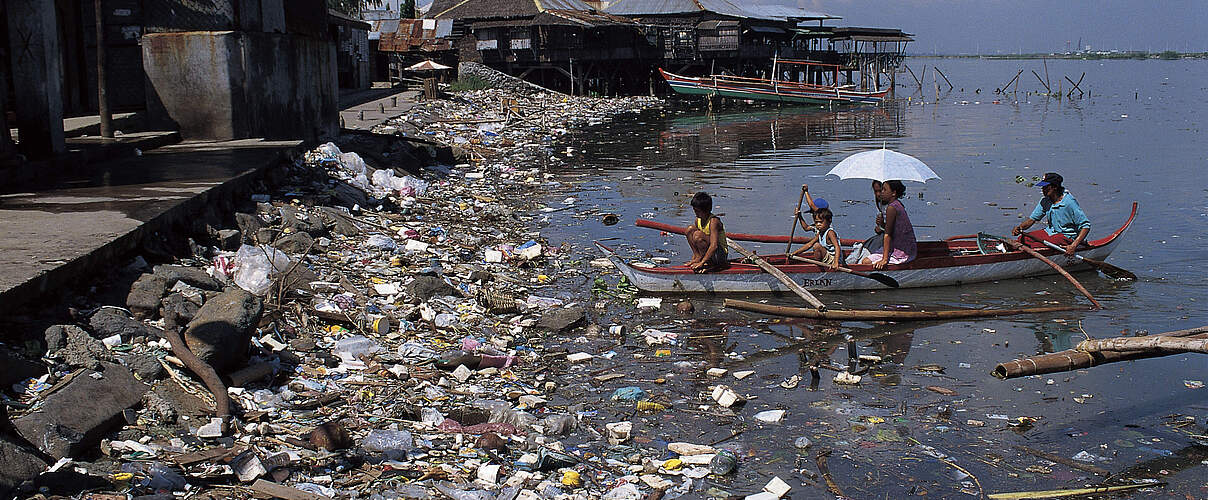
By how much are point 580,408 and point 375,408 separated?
4.06 feet

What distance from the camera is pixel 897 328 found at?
7637 millimetres

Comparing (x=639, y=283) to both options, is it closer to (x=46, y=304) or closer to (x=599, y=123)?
(x=46, y=304)

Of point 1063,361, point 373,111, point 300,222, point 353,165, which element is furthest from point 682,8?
point 1063,361

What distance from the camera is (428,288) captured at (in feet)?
24.1

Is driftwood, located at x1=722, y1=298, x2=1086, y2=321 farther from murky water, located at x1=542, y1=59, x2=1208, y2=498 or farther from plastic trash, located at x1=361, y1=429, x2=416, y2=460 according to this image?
plastic trash, located at x1=361, y1=429, x2=416, y2=460

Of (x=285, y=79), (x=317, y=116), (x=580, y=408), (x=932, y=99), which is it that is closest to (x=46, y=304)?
(x=580, y=408)

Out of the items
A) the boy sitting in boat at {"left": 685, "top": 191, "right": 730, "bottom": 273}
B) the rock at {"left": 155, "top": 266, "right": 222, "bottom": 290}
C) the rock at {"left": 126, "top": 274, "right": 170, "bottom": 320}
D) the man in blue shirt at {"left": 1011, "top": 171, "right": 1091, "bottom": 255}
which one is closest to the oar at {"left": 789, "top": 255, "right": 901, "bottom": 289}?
the boy sitting in boat at {"left": 685, "top": 191, "right": 730, "bottom": 273}

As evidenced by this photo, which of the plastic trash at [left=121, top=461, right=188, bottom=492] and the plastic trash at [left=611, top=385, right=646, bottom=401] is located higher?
the plastic trash at [left=121, top=461, right=188, bottom=492]

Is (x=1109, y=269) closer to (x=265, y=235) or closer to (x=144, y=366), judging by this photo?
(x=265, y=235)

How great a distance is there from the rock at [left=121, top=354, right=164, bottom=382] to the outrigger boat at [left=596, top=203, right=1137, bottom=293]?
14.7 ft

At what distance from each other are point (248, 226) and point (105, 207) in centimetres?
137

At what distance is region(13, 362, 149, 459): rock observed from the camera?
3.80 m

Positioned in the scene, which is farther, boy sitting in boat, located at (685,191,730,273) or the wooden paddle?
boy sitting in boat, located at (685,191,730,273)

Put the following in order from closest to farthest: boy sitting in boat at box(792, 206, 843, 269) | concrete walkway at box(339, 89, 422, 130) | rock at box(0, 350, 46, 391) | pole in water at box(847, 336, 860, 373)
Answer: rock at box(0, 350, 46, 391), pole in water at box(847, 336, 860, 373), boy sitting in boat at box(792, 206, 843, 269), concrete walkway at box(339, 89, 422, 130)
